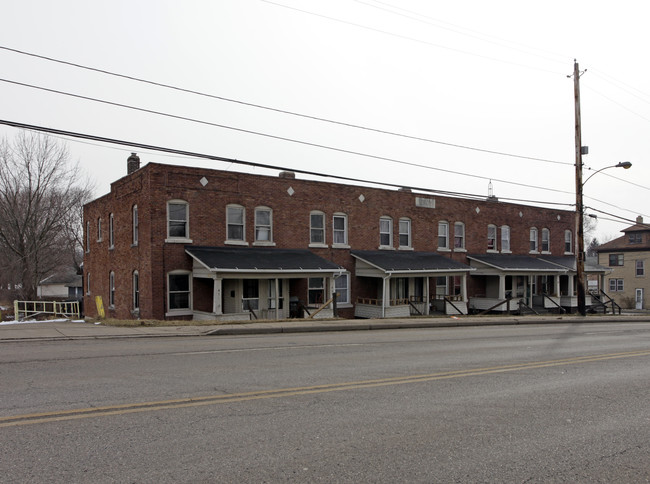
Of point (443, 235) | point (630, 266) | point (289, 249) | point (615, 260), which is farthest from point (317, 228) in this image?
point (615, 260)

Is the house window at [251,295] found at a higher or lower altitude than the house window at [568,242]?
lower

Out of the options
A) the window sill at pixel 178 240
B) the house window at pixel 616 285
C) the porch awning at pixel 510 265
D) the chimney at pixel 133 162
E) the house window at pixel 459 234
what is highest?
the chimney at pixel 133 162

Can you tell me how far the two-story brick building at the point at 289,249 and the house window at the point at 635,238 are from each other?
82.8ft

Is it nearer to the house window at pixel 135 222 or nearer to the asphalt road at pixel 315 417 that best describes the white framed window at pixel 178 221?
the house window at pixel 135 222

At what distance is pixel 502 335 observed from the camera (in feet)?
54.1

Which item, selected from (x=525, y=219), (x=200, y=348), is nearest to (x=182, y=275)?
(x=200, y=348)

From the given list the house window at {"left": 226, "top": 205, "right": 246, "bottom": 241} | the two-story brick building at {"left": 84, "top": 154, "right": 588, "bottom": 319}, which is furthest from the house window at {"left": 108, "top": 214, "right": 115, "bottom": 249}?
the house window at {"left": 226, "top": 205, "right": 246, "bottom": 241}

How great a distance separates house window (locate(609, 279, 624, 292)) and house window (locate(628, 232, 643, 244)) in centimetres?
423

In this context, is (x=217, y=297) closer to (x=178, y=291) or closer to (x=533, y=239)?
(x=178, y=291)

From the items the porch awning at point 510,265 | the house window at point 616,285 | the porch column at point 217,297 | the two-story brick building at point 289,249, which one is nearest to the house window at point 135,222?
the two-story brick building at point 289,249

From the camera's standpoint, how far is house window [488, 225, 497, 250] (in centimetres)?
3350

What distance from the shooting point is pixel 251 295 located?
22.8 meters

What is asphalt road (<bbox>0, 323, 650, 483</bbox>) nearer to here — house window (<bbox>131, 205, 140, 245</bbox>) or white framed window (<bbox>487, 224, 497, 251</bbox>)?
house window (<bbox>131, 205, 140, 245</bbox>)

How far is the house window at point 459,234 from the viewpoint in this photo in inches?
1248
